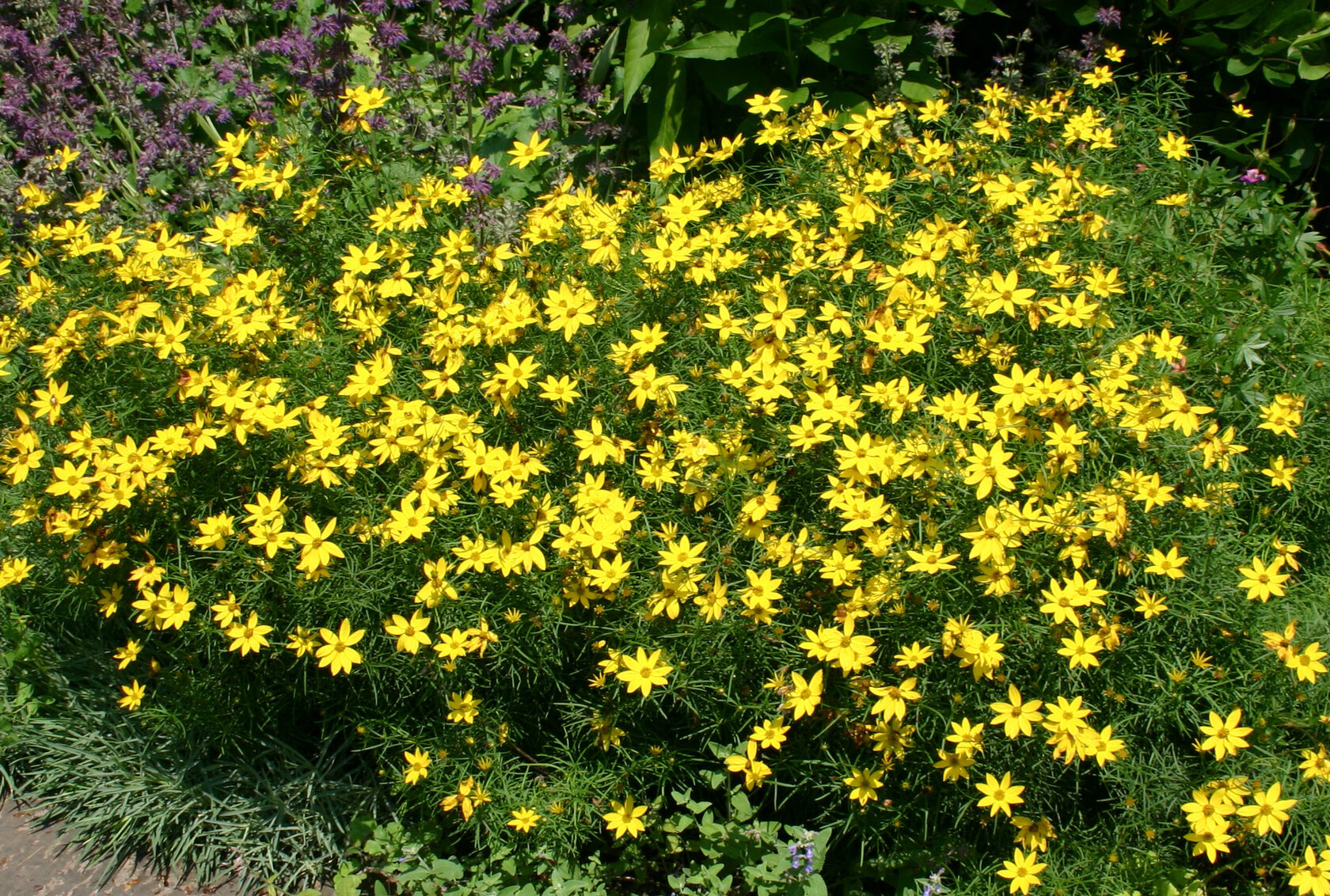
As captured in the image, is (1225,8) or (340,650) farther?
(1225,8)

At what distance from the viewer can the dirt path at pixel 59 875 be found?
2.76 metres

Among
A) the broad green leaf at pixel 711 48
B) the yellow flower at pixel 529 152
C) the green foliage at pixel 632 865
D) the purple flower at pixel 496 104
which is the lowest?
the green foliage at pixel 632 865

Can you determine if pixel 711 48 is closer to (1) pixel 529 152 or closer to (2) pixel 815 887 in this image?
(1) pixel 529 152

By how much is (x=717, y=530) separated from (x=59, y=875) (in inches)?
80.4

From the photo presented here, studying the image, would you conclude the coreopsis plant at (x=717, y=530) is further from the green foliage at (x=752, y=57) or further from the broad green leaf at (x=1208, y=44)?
the broad green leaf at (x=1208, y=44)

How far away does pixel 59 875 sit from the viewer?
110 inches

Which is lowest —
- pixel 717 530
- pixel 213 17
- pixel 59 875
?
pixel 59 875

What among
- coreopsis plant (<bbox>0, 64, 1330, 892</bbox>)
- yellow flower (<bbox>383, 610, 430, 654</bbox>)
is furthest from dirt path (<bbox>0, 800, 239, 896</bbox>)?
yellow flower (<bbox>383, 610, 430, 654</bbox>)

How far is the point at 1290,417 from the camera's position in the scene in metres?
2.59

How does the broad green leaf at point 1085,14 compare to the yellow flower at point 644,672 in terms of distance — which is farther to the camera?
the broad green leaf at point 1085,14

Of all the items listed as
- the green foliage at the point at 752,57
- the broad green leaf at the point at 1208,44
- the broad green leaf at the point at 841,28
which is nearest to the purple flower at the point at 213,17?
the green foliage at the point at 752,57

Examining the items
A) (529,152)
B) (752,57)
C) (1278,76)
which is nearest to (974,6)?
(752,57)

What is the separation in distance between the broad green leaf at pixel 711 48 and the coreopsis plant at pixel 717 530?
0.89 meters

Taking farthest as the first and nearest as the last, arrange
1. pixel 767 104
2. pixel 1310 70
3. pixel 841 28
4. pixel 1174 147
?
1. pixel 1310 70
2. pixel 841 28
3. pixel 767 104
4. pixel 1174 147
